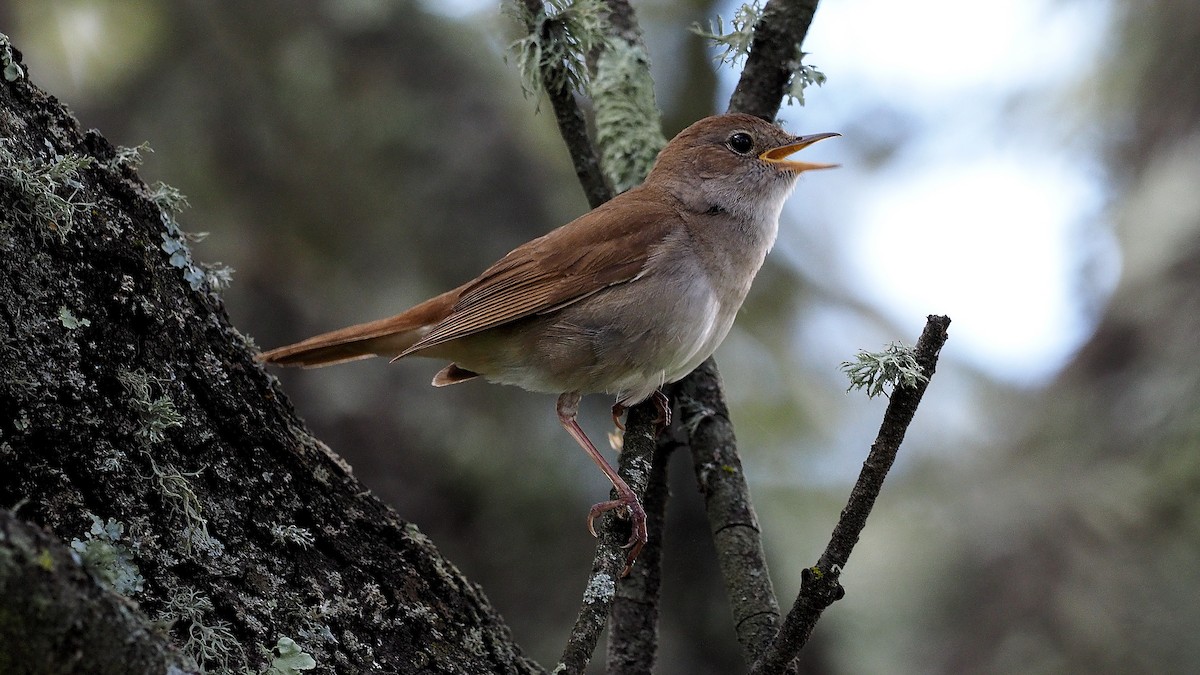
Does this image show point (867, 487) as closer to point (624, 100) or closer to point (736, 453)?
point (736, 453)

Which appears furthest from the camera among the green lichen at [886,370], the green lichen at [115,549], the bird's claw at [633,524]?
the bird's claw at [633,524]

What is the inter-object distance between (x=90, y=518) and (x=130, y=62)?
3.85m

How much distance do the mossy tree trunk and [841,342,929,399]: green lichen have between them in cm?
104

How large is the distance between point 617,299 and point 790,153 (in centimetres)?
110

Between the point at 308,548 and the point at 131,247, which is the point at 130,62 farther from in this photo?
the point at 308,548

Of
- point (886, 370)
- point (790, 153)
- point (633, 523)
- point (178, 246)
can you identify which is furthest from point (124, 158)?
point (790, 153)

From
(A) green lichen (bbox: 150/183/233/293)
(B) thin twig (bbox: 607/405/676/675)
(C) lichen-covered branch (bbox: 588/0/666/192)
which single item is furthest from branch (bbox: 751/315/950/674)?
(C) lichen-covered branch (bbox: 588/0/666/192)

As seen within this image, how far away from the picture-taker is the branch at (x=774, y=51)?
3398mm

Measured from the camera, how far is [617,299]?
3.62 m

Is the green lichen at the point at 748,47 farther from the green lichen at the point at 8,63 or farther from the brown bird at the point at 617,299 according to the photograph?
the green lichen at the point at 8,63

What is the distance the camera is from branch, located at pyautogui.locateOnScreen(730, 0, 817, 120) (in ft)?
11.1

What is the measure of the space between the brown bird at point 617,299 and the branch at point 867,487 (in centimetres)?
124

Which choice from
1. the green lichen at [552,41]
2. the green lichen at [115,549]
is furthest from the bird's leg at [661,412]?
the green lichen at [115,549]

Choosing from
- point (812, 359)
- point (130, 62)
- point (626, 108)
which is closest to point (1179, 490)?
point (812, 359)
